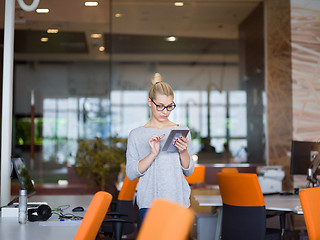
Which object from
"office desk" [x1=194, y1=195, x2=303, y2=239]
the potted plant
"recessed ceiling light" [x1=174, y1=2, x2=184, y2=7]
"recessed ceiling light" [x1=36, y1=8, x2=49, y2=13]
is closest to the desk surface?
"office desk" [x1=194, y1=195, x2=303, y2=239]

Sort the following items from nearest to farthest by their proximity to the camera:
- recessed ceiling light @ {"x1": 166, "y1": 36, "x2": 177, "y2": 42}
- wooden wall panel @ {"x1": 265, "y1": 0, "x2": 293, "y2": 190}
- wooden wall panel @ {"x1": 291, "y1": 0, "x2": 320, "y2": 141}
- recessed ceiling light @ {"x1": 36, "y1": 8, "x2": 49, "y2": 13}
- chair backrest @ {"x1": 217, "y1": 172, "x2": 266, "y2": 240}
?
chair backrest @ {"x1": 217, "y1": 172, "x2": 266, "y2": 240}
recessed ceiling light @ {"x1": 36, "y1": 8, "x2": 49, "y2": 13}
wooden wall panel @ {"x1": 291, "y1": 0, "x2": 320, "y2": 141}
wooden wall panel @ {"x1": 265, "y1": 0, "x2": 293, "y2": 190}
recessed ceiling light @ {"x1": 166, "y1": 36, "x2": 177, "y2": 42}

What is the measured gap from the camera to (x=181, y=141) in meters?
2.89

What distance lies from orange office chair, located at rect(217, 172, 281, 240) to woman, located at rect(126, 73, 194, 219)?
1.27 meters

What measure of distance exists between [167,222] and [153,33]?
9240 millimetres

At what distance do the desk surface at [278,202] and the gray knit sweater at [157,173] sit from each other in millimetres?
1535

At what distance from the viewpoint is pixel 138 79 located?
10680 mm

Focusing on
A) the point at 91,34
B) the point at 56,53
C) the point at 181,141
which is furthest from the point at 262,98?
the point at 181,141

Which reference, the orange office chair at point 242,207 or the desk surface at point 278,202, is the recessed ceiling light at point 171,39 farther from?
the orange office chair at point 242,207

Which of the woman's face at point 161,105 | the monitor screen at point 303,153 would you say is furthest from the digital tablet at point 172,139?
the monitor screen at point 303,153

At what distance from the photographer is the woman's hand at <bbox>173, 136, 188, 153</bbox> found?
2.88 m

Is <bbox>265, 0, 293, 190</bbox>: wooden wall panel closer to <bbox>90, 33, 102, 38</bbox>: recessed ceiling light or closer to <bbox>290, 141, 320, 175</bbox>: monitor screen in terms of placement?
<bbox>290, 141, 320, 175</bbox>: monitor screen

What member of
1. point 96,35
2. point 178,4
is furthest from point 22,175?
point 178,4

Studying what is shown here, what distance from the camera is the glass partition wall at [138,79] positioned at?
10023mm

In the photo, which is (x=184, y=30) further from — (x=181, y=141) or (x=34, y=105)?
(x=181, y=141)
